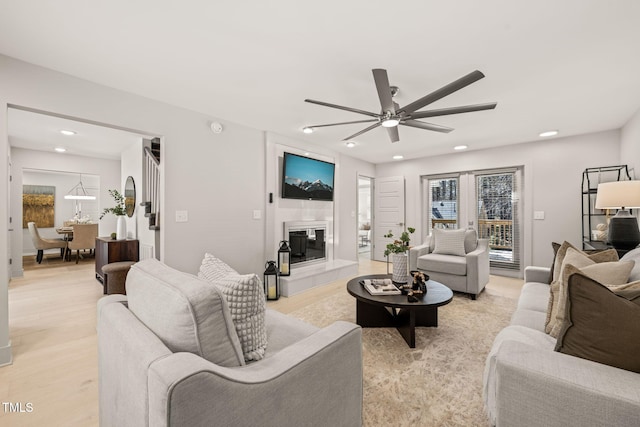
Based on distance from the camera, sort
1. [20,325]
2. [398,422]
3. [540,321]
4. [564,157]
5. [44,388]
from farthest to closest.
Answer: [564,157]
[20,325]
[44,388]
[540,321]
[398,422]

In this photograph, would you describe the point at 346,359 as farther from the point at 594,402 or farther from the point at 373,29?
the point at 373,29

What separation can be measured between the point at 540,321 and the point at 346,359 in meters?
1.34

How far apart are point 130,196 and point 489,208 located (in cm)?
633

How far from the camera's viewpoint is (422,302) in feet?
7.48

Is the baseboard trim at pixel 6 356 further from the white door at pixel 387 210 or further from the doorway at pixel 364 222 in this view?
the doorway at pixel 364 222

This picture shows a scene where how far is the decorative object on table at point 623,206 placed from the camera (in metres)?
2.66

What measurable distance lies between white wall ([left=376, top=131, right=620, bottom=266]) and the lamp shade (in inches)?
62.9

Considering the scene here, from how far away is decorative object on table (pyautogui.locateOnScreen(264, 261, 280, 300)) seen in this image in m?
3.61

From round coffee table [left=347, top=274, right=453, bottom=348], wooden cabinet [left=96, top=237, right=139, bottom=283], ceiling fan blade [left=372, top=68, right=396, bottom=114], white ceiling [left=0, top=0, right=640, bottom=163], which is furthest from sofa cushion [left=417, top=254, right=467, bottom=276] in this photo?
wooden cabinet [left=96, top=237, right=139, bottom=283]

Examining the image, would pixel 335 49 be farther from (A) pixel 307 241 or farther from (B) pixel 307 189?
(A) pixel 307 241

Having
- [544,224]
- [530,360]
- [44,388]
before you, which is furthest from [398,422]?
[544,224]

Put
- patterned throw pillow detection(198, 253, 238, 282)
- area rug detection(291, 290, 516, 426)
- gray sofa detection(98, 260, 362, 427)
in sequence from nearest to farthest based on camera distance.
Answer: gray sofa detection(98, 260, 362, 427) → patterned throw pillow detection(198, 253, 238, 282) → area rug detection(291, 290, 516, 426)

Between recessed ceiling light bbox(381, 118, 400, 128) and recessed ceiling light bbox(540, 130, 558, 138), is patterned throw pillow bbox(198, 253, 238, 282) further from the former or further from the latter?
recessed ceiling light bbox(540, 130, 558, 138)

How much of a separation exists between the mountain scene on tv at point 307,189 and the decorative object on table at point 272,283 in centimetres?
117
